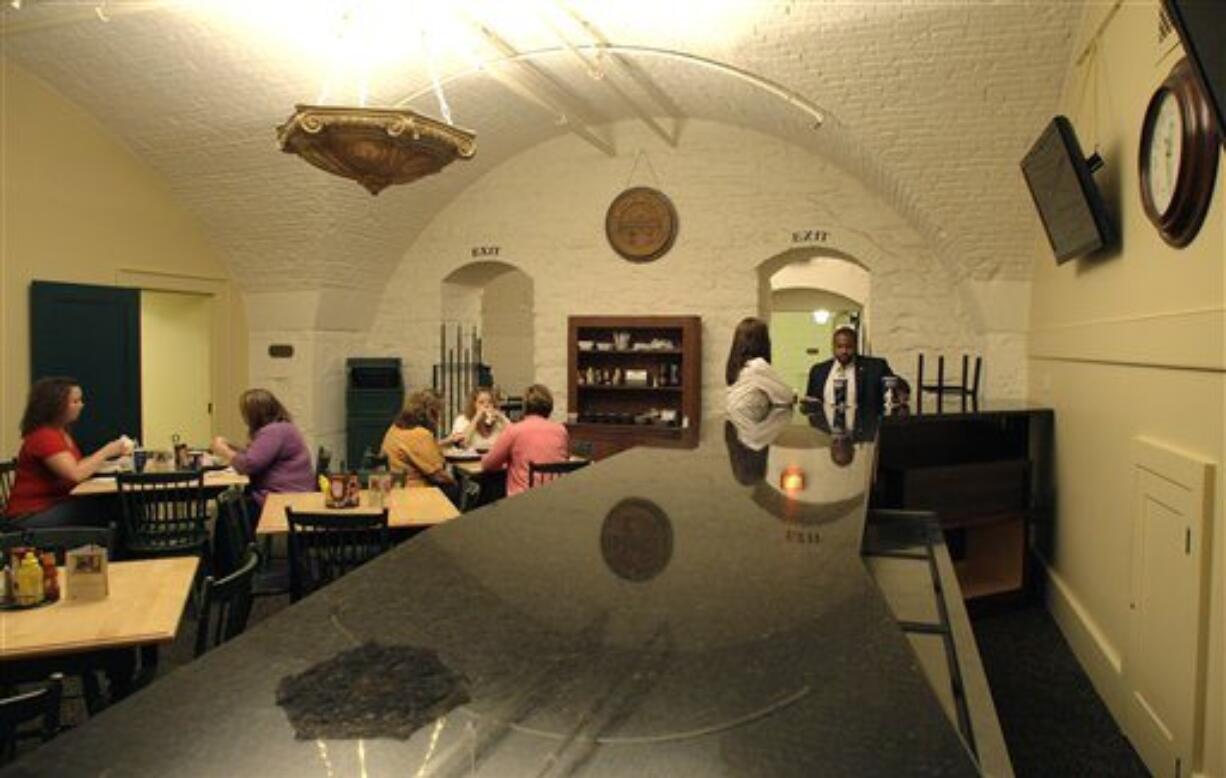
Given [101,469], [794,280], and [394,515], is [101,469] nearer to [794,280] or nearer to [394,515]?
[394,515]

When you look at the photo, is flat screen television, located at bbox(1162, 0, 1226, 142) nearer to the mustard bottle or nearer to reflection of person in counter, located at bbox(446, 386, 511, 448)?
the mustard bottle

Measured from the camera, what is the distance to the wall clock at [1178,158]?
2791mm

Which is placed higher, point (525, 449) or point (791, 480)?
point (791, 480)

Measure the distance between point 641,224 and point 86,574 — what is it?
6.47 m

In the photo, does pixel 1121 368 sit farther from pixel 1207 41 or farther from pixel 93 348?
pixel 93 348

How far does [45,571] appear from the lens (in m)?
2.84

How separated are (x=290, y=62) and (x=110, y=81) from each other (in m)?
1.69

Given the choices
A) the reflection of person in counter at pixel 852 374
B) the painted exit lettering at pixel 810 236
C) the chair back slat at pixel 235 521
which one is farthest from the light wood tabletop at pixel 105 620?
the painted exit lettering at pixel 810 236

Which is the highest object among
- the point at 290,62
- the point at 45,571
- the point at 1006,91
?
the point at 290,62

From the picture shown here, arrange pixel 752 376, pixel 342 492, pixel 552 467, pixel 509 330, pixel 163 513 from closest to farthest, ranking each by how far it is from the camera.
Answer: pixel 342 492
pixel 752 376
pixel 552 467
pixel 163 513
pixel 509 330

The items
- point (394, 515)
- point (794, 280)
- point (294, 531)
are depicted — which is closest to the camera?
point (294, 531)

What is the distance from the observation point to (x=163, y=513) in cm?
523

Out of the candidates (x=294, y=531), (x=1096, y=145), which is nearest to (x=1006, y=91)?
(x=1096, y=145)

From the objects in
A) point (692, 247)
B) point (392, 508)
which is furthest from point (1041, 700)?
point (692, 247)
